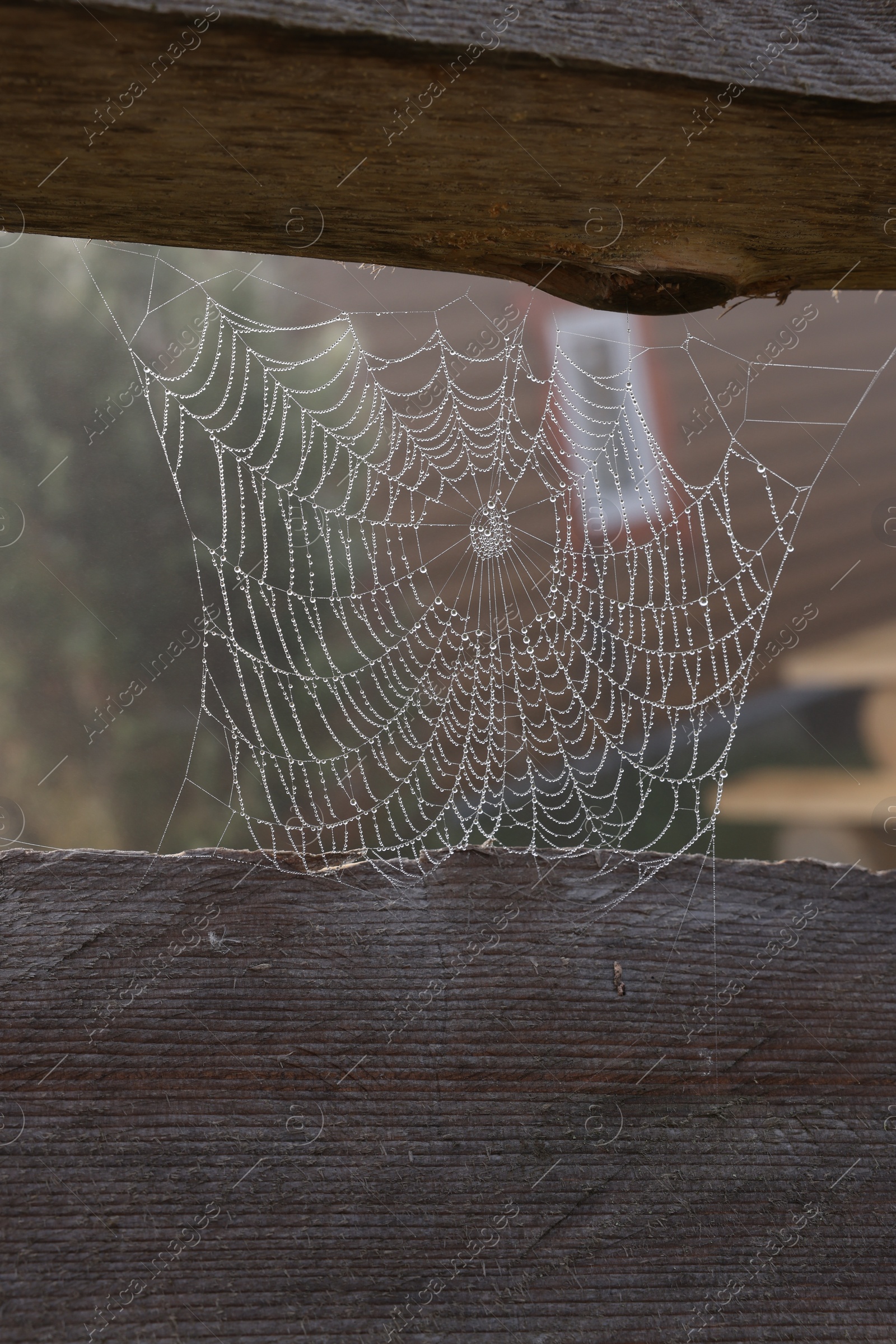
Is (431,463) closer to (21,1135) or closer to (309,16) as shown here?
(309,16)

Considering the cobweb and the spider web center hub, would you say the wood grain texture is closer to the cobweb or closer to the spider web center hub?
the spider web center hub

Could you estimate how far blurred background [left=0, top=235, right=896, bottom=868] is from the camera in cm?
199

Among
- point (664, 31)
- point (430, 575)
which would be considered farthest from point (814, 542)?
point (664, 31)

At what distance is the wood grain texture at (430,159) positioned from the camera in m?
0.55

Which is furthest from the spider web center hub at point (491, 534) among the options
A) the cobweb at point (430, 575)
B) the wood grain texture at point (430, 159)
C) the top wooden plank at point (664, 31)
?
the top wooden plank at point (664, 31)

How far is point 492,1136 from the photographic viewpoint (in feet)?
2.42

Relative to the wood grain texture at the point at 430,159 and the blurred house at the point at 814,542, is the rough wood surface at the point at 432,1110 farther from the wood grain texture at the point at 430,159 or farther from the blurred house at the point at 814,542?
the blurred house at the point at 814,542

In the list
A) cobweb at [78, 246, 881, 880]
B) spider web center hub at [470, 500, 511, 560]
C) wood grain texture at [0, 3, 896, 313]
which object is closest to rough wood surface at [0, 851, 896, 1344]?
wood grain texture at [0, 3, 896, 313]

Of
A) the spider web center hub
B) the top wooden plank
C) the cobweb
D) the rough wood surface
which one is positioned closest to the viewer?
the top wooden plank

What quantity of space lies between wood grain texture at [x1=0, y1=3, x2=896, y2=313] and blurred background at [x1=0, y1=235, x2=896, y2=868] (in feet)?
0.64

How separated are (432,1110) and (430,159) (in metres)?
0.68

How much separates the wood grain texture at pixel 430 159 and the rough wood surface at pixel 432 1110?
1.56ft

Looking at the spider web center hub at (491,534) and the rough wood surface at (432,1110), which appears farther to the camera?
the spider web center hub at (491,534)

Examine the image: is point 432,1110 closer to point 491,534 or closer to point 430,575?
point 491,534
